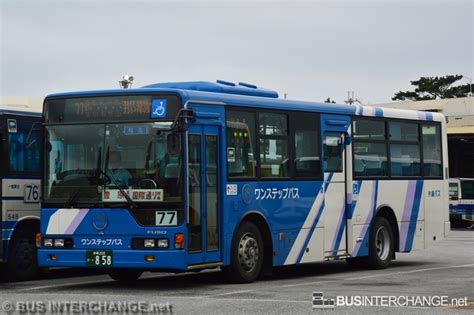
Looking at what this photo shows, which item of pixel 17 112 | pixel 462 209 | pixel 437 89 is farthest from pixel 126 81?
pixel 437 89

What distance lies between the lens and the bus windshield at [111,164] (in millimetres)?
14383

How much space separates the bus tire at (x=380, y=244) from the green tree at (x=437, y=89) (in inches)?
2683

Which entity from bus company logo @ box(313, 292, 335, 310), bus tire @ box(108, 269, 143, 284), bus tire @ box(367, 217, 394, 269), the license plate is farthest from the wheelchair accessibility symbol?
bus tire @ box(367, 217, 394, 269)

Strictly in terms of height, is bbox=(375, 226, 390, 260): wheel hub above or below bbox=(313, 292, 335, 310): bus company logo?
above

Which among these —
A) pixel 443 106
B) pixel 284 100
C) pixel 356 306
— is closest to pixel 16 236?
pixel 284 100

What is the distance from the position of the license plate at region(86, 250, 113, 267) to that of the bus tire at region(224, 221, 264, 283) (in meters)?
1.93

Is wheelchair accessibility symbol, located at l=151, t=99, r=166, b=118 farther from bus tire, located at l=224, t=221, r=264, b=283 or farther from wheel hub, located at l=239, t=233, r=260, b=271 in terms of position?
wheel hub, located at l=239, t=233, r=260, b=271

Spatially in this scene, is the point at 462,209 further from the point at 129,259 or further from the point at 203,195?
the point at 129,259

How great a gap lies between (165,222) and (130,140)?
1.33 metres

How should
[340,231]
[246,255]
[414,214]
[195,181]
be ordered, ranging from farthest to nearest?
[414,214] → [340,231] → [246,255] → [195,181]

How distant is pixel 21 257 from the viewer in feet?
54.5

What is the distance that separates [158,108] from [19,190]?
132 inches

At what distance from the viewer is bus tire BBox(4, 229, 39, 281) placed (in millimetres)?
16453

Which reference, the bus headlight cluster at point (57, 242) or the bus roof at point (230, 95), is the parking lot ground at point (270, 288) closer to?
the bus headlight cluster at point (57, 242)
